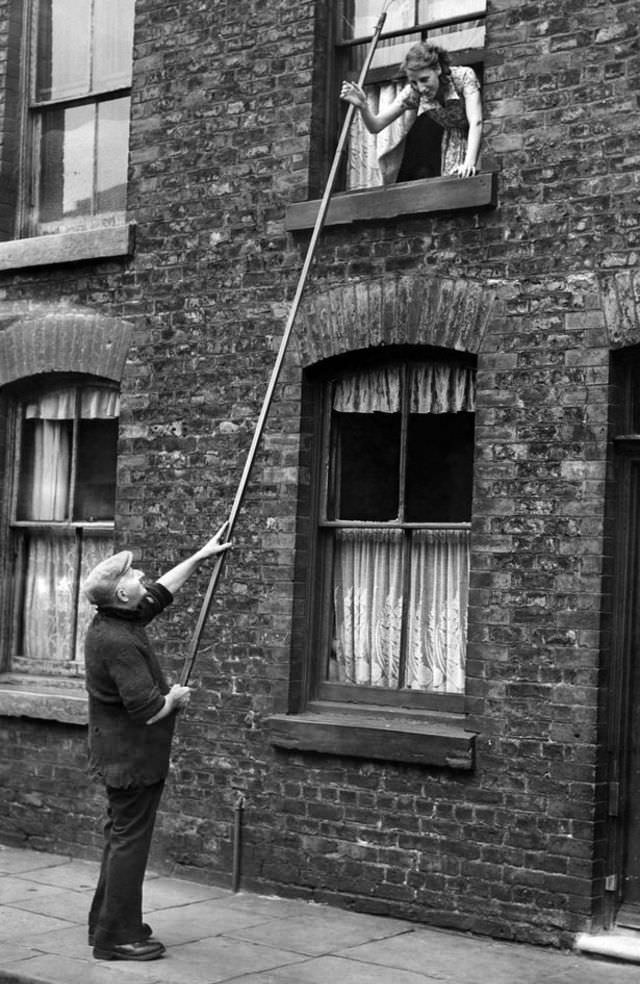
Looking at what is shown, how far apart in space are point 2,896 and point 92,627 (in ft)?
6.77

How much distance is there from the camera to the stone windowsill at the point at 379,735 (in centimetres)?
758

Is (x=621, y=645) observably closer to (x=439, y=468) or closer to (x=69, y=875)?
(x=439, y=468)

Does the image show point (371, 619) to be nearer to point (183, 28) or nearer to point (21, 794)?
point (21, 794)

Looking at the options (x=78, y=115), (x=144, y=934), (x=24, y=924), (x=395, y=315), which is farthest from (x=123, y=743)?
(x=78, y=115)

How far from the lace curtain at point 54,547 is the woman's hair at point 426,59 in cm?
298

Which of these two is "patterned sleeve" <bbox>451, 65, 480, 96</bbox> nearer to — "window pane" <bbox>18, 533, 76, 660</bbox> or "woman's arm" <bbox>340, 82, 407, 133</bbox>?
"woman's arm" <bbox>340, 82, 407, 133</bbox>

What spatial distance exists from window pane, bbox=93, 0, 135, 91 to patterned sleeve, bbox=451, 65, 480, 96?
268 cm

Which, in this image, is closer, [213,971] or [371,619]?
[213,971]

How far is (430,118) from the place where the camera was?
832 cm

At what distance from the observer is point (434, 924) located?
7.62 metres

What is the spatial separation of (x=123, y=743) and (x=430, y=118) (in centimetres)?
384

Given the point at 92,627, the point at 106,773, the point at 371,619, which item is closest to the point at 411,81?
the point at 371,619

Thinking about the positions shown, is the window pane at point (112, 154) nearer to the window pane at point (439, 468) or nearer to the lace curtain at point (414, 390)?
the lace curtain at point (414, 390)

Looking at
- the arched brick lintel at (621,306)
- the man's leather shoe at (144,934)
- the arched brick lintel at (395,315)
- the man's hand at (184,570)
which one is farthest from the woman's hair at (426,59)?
the man's leather shoe at (144,934)
